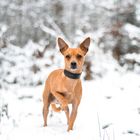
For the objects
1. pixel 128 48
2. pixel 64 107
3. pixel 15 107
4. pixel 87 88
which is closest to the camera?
pixel 64 107

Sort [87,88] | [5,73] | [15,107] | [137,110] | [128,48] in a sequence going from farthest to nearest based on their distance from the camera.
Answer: [128,48] < [5,73] < [87,88] < [15,107] < [137,110]

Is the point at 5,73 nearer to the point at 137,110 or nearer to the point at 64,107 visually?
the point at 137,110

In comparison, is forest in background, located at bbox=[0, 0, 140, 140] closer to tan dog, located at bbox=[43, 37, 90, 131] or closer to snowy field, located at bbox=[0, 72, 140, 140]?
snowy field, located at bbox=[0, 72, 140, 140]

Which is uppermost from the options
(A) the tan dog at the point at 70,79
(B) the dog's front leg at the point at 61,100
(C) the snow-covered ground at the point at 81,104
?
(A) the tan dog at the point at 70,79

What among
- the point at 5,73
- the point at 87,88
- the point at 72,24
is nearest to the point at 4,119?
the point at 87,88

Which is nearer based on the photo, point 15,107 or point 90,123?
point 90,123

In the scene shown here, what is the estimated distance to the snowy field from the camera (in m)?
6.41

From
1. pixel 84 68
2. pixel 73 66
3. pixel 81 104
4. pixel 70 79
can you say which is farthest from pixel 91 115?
pixel 84 68

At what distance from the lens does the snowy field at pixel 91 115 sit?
641cm

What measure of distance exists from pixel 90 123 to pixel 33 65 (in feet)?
22.7

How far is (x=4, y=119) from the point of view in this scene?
7.68 metres

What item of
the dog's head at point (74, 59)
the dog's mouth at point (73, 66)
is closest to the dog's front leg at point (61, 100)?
the dog's head at point (74, 59)

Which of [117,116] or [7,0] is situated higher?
[7,0]

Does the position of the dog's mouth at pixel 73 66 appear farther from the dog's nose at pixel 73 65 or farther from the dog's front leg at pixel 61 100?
the dog's front leg at pixel 61 100
